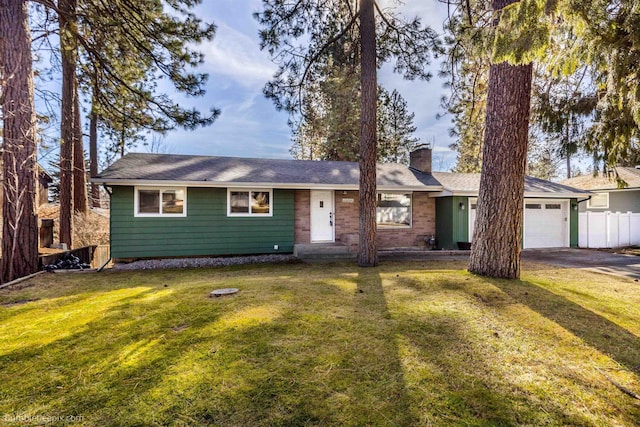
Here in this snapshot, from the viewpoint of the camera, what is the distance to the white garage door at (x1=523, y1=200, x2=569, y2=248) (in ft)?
39.2

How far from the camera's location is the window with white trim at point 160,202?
29.1ft

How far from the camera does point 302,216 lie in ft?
34.4

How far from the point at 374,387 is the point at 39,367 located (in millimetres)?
2850

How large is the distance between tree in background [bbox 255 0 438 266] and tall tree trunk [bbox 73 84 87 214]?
770 cm

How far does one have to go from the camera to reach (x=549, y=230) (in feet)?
40.0

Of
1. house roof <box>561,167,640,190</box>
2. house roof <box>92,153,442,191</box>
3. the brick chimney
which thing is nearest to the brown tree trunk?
house roof <box>92,153,442,191</box>

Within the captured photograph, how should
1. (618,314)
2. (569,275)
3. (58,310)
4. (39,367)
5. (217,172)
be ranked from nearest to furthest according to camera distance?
(39,367) < (618,314) < (58,310) < (569,275) < (217,172)

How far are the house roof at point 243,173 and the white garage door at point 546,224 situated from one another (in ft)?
13.6

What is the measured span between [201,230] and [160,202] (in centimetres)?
147

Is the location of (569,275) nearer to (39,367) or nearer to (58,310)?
(39,367)

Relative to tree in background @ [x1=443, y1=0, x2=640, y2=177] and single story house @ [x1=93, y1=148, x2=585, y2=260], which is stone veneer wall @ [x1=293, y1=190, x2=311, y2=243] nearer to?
single story house @ [x1=93, y1=148, x2=585, y2=260]

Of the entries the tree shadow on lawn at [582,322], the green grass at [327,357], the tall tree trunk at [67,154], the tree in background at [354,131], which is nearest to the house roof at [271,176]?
the tall tree trunk at [67,154]

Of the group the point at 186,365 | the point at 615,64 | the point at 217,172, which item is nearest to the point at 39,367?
the point at 186,365

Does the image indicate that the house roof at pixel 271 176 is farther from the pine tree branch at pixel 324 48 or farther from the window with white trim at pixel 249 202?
the pine tree branch at pixel 324 48
